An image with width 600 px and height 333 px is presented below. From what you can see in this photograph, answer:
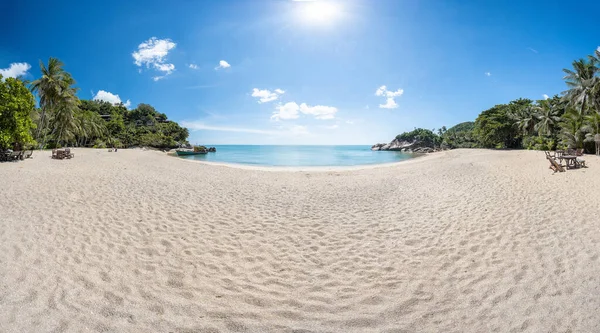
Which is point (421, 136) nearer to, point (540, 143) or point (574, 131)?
point (540, 143)

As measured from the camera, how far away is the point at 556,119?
124 ft

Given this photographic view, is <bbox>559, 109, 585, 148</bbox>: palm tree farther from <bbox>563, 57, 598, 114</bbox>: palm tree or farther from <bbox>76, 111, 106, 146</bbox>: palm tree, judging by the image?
<bbox>76, 111, 106, 146</bbox>: palm tree

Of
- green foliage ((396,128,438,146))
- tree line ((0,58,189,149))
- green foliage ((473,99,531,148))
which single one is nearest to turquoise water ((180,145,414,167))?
green foliage ((473,99,531,148))

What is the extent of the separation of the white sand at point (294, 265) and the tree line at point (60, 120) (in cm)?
1234

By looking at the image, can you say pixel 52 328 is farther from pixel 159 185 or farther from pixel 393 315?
pixel 159 185

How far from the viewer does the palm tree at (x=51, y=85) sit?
30219mm

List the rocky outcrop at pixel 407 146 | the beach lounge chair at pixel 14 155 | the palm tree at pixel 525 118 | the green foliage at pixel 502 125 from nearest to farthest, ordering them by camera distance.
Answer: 1. the beach lounge chair at pixel 14 155
2. the palm tree at pixel 525 118
3. the green foliage at pixel 502 125
4. the rocky outcrop at pixel 407 146

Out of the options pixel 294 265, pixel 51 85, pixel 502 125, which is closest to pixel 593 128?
pixel 502 125

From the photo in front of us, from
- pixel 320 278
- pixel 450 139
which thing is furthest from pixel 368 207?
pixel 450 139

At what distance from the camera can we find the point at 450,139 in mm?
82188

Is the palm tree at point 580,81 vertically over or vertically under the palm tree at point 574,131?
over

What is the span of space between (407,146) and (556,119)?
197 feet

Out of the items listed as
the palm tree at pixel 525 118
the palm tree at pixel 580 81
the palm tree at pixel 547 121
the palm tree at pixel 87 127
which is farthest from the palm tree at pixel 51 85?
the palm tree at pixel 525 118

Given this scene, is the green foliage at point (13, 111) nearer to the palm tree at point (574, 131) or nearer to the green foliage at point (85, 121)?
the green foliage at point (85, 121)
